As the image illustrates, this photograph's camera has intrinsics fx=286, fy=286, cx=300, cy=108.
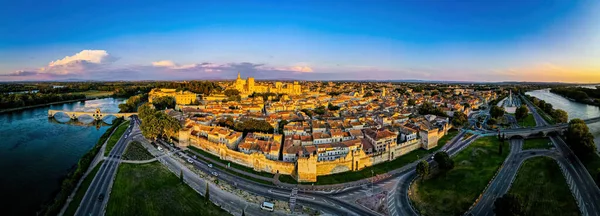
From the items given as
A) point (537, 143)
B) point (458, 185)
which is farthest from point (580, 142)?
point (458, 185)

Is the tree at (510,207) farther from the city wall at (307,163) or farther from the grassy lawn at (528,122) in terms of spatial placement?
the grassy lawn at (528,122)

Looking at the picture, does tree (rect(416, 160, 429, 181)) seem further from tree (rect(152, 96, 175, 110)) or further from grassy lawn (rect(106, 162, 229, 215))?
tree (rect(152, 96, 175, 110))

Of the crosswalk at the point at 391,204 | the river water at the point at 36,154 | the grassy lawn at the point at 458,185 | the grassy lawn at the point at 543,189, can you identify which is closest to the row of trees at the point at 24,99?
the river water at the point at 36,154

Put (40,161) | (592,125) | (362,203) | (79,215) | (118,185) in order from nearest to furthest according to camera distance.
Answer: (79,215)
(362,203)
(118,185)
(40,161)
(592,125)

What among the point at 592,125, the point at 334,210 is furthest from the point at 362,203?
the point at 592,125

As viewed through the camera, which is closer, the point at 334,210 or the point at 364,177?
the point at 334,210

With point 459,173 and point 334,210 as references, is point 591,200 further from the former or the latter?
point 334,210
